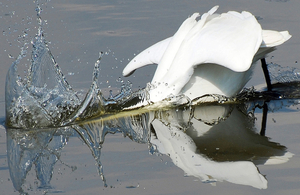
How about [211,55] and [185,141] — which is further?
[211,55]

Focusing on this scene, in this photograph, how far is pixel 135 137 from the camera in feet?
21.3

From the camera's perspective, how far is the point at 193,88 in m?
7.73

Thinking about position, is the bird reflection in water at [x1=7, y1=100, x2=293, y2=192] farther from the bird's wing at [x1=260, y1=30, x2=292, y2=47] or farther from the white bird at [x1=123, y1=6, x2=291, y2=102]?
the bird's wing at [x1=260, y1=30, x2=292, y2=47]

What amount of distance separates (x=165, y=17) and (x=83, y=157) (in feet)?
24.3

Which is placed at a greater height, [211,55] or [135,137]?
[211,55]

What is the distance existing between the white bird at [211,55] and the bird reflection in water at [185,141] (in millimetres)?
308

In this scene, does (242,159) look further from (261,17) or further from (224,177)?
(261,17)

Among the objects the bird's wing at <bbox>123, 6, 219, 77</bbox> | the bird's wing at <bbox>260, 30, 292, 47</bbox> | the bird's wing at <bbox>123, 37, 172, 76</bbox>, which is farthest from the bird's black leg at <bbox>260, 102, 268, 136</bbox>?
the bird's wing at <bbox>123, 37, 172, 76</bbox>

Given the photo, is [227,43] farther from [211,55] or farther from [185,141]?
[185,141]

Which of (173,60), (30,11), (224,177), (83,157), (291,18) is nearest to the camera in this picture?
(224,177)

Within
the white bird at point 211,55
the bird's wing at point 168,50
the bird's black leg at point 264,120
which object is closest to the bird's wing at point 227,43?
the white bird at point 211,55

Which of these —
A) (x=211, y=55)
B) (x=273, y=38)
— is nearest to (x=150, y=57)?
(x=211, y=55)

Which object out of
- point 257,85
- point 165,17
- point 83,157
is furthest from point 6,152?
point 165,17

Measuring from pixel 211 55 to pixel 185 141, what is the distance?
1430mm
